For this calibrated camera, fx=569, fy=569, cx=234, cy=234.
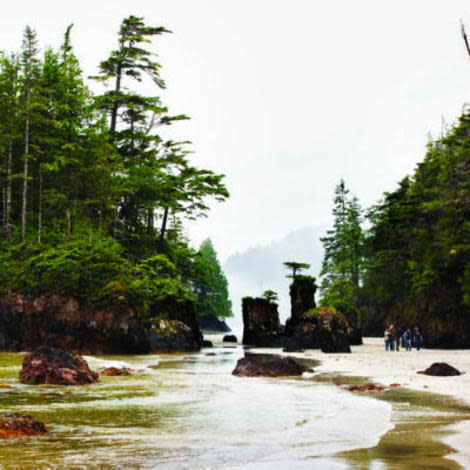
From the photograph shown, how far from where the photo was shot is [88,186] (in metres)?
42.0

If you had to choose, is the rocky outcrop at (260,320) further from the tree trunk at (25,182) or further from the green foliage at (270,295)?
the tree trunk at (25,182)

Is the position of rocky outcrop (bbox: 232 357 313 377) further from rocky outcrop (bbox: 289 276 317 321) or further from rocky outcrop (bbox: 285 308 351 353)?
rocky outcrop (bbox: 289 276 317 321)

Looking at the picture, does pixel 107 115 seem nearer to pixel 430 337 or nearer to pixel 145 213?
pixel 145 213

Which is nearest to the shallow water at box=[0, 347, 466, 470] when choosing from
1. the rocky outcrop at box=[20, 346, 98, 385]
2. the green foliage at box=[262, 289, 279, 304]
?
the rocky outcrop at box=[20, 346, 98, 385]

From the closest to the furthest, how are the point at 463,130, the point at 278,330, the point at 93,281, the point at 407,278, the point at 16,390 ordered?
the point at 16,390, the point at 93,281, the point at 463,130, the point at 278,330, the point at 407,278

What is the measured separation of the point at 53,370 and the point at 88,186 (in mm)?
28487

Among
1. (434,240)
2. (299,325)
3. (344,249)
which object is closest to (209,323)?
(344,249)

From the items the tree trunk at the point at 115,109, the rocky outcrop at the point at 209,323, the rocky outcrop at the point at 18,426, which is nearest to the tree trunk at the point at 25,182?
the tree trunk at the point at 115,109

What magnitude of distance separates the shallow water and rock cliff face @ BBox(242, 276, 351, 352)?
833 inches

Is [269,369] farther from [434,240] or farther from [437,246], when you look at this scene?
[434,240]

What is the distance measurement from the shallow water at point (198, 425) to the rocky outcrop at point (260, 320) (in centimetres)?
3161

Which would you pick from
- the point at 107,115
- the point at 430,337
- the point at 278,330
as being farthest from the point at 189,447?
the point at 107,115

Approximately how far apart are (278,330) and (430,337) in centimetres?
1248

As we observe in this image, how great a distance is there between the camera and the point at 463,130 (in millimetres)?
38750
